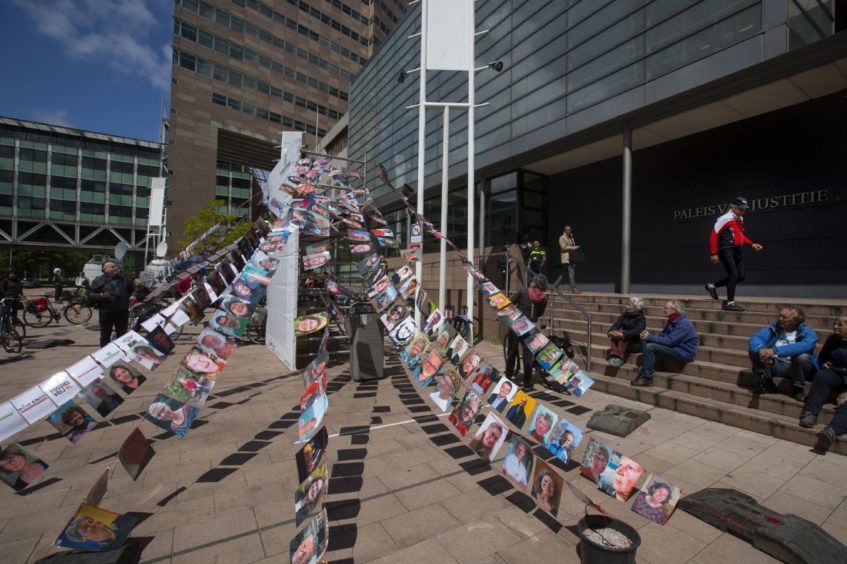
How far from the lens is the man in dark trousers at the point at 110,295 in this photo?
789 centimetres

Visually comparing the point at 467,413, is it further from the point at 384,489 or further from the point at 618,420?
the point at 618,420

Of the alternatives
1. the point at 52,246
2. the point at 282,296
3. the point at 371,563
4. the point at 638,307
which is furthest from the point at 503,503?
the point at 52,246

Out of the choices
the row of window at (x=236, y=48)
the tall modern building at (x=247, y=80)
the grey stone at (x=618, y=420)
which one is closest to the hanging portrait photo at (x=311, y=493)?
the grey stone at (x=618, y=420)

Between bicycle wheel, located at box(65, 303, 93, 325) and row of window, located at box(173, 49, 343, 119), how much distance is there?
3923 cm

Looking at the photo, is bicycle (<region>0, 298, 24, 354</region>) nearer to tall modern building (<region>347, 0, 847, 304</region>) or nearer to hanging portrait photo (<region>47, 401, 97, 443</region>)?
hanging portrait photo (<region>47, 401, 97, 443</region>)

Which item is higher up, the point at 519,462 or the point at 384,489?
the point at 519,462

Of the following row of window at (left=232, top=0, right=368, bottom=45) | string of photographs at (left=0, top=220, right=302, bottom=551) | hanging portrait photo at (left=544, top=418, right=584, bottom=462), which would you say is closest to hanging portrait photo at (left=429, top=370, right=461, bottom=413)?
hanging portrait photo at (left=544, top=418, right=584, bottom=462)

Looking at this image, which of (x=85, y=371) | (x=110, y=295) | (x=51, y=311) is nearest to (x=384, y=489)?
(x=85, y=371)

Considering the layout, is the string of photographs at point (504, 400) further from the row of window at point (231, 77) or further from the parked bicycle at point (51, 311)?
the row of window at point (231, 77)

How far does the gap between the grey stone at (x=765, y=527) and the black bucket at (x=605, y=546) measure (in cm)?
112

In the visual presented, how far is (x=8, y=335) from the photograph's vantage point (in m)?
9.70

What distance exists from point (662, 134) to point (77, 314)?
71.6 feet

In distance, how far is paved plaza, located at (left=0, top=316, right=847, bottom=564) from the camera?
2.80 meters

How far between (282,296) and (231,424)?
383 centimetres
